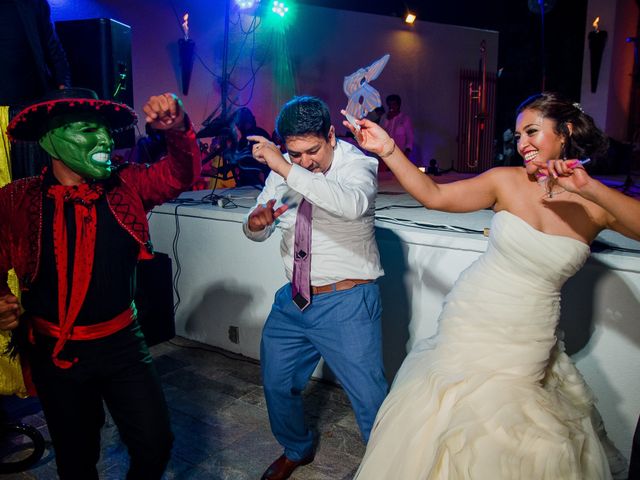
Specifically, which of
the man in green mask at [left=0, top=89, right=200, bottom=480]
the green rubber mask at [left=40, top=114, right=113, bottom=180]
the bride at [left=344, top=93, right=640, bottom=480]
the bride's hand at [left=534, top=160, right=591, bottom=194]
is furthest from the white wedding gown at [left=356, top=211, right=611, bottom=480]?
the green rubber mask at [left=40, top=114, right=113, bottom=180]

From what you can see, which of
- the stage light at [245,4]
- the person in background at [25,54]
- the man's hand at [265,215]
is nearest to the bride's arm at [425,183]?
the man's hand at [265,215]

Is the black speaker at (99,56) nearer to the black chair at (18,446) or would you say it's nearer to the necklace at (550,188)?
the black chair at (18,446)

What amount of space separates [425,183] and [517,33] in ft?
34.9

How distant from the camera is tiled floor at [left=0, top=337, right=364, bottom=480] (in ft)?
8.66

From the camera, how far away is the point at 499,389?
1.65 m

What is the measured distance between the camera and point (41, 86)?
10.7 feet

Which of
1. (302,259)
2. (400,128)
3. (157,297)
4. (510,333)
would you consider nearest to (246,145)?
(157,297)

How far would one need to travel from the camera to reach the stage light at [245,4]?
28.9 ft

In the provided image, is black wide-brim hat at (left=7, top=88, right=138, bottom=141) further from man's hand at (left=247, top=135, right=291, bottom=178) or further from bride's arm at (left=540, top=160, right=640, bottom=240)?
bride's arm at (left=540, top=160, right=640, bottom=240)

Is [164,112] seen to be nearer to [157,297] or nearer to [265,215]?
[265,215]

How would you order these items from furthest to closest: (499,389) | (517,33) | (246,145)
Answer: (517,33), (246,145), (499,389)

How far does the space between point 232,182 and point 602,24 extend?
677 centimetres

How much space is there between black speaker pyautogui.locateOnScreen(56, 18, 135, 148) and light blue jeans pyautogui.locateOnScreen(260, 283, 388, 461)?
201 centimetres

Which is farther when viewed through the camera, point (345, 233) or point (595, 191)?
point (345, 233)
